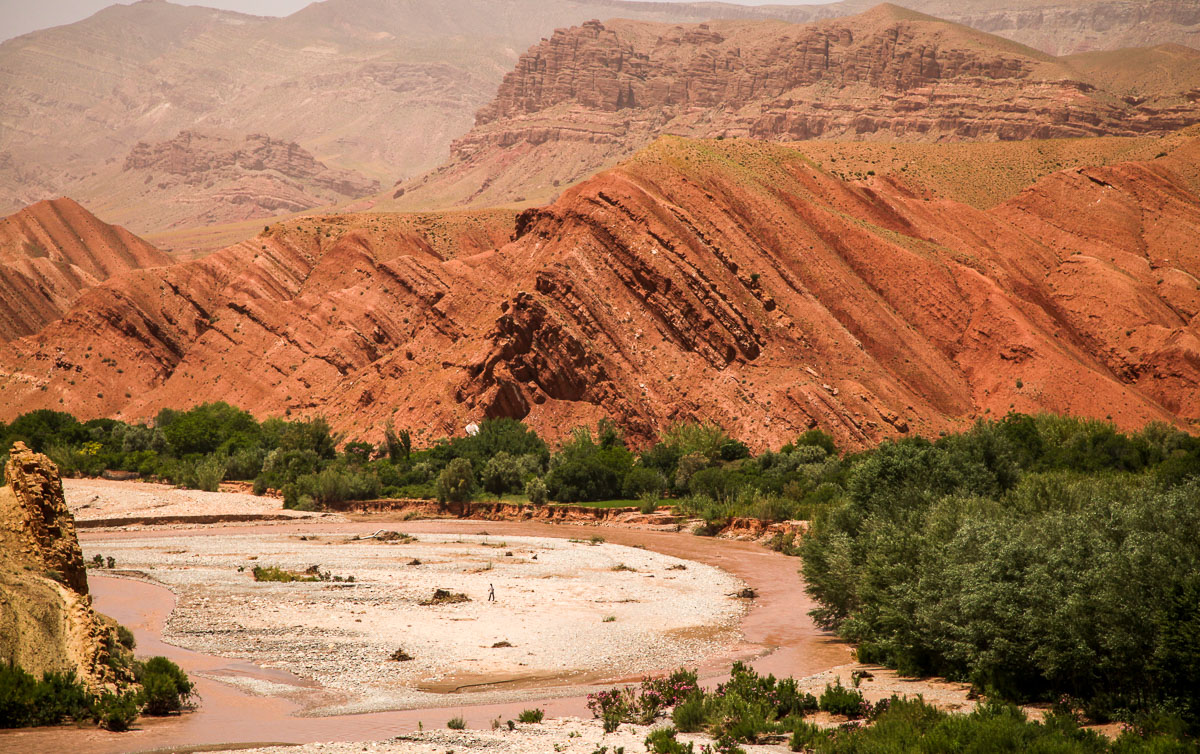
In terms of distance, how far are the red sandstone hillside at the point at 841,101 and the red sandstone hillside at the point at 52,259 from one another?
58401mm

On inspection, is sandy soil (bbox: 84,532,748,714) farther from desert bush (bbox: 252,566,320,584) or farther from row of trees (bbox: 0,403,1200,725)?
row of trees (bbox: 0,403,1200,725)

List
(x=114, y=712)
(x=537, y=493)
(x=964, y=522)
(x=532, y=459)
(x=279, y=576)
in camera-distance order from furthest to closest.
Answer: (x=532, y=459) < (x=537, y=493) < (x=279, y=576) < (x=964, y=522) < (x=114, y=712)

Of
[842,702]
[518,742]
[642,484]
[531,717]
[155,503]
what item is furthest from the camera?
[642,484]

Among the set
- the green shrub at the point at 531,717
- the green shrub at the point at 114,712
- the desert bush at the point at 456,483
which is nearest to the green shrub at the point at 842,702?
the green shrub at the point at 531,717

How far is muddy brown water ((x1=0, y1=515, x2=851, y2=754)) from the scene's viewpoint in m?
15.6

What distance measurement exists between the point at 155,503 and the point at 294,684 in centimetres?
3568

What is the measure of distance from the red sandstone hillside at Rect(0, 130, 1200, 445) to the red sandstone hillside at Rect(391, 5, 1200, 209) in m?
46.6

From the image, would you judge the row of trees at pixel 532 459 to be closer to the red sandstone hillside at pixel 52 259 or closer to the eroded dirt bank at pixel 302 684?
the eroded dirt bank at pixel 302 684

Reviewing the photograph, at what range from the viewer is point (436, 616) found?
2681 cm

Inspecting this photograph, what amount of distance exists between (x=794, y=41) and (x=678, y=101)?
22677 millimetres

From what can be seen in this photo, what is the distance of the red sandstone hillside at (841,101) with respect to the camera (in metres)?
140

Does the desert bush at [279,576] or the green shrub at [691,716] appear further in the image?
the desert bush at [279,576]

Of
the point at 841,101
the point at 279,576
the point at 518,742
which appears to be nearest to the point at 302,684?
the point at 518,742

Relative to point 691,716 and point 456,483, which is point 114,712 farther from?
point 456,483
